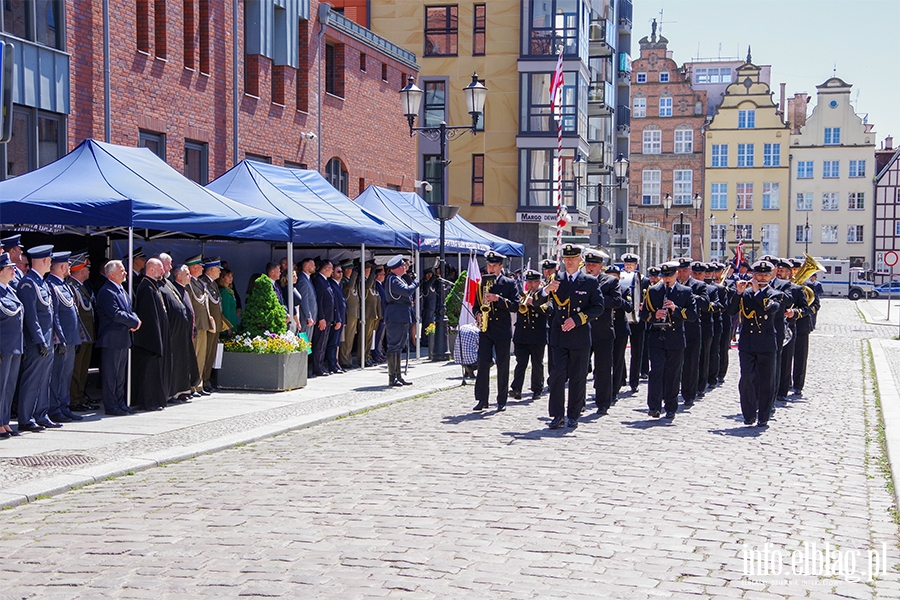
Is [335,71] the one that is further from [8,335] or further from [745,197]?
[745,197]

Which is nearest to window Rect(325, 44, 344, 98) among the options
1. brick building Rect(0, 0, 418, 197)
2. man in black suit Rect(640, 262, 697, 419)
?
brick building Rect(0, 0, 418, 197)

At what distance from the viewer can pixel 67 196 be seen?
11969 mm

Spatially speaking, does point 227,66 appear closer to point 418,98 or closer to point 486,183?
point 418,98

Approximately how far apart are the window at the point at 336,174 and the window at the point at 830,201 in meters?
62.4

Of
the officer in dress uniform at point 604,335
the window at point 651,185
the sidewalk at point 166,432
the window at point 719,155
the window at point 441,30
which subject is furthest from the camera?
the window at point 651,185

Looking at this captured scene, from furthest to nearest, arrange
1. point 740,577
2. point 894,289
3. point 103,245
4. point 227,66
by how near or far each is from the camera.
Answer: point 894,289, point 227,66, point 103,245, point 740,577

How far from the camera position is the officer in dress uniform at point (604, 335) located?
39.2 ft

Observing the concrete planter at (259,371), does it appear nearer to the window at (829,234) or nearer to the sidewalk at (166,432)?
the sidewalk at (166,432)

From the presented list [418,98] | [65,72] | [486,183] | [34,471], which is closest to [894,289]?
[486,183]

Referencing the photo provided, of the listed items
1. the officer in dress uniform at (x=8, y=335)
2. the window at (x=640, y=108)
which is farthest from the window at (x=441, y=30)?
the window at (x=640, y=108)

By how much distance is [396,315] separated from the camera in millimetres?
15180

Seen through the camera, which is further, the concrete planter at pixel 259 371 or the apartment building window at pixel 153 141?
the apartment building window at pixel 153 141

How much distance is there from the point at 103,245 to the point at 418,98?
7.86 m

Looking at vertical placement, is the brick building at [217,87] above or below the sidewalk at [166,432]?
above
